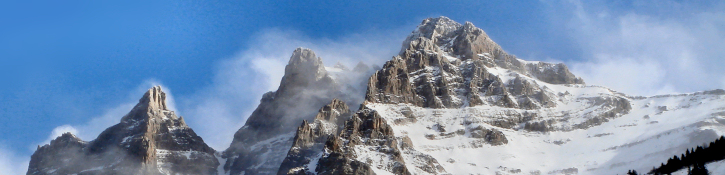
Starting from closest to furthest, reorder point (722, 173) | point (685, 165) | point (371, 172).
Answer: point (722, 173) → point (685, 165) → point (371, 172)

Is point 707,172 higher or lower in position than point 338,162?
lower

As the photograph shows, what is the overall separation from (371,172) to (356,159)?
694cm

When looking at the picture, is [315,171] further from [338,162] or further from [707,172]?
[707,172]

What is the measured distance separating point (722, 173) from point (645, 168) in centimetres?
12683

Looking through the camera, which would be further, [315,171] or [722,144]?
[315,171]

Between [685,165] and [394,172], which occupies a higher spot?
[394,172]

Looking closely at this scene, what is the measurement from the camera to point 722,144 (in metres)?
89.6

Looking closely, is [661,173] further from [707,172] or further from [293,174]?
[293,174]

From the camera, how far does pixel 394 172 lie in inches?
7717

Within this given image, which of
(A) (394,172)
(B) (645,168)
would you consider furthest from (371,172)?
(B) (645,168)

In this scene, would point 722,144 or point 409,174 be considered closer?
point 722,144

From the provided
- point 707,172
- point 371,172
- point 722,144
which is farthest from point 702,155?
point 371,172

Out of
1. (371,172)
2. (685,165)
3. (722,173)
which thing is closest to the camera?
(722,173)

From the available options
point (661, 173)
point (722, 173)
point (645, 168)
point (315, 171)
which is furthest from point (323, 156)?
point (722, 173)
